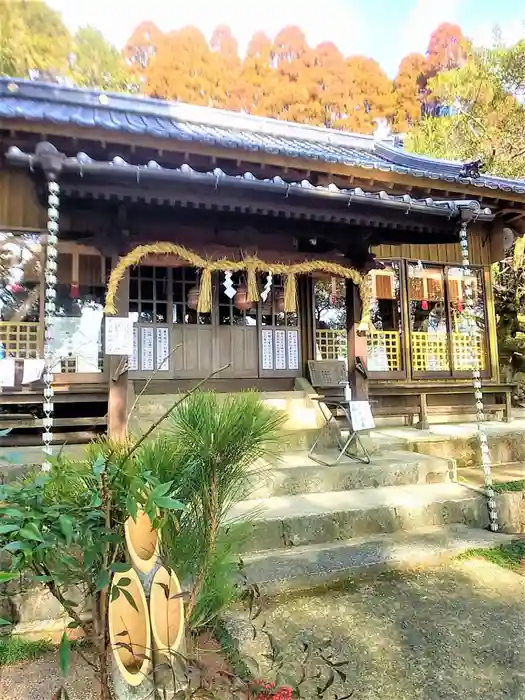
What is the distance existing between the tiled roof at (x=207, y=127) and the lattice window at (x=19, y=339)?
2.63 metres

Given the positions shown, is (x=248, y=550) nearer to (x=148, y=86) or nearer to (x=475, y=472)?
(x=475, y=472)

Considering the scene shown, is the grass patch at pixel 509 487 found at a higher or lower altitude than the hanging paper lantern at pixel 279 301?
lower

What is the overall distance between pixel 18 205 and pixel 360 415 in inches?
206

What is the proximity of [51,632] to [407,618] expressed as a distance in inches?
79.6

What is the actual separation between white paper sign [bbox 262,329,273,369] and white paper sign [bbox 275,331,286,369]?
0.10 m

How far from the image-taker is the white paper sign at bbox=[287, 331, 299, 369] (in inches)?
313

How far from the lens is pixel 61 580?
1.33 meters

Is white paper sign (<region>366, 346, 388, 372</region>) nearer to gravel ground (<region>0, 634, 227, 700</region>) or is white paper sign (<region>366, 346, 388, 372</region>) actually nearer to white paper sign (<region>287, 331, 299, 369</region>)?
white paper sign (<region>287, 331, 299, 369</region>)

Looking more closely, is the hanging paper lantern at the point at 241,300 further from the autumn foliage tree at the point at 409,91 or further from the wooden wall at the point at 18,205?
the autumn foliage tree at the point at 409,91

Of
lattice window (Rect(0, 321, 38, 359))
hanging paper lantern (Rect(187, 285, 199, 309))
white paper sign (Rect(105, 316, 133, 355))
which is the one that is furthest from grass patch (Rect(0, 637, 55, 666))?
hanging paper lantern (Rect(187, 285, 199, 309))

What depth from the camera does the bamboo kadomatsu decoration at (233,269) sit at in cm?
467

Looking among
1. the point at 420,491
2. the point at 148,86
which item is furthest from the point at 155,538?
the point at 148,86

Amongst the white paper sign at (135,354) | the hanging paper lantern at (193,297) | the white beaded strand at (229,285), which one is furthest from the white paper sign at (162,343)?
the white beaded strand at (229,285)

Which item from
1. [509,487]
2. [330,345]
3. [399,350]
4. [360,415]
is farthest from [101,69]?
[509,487]
